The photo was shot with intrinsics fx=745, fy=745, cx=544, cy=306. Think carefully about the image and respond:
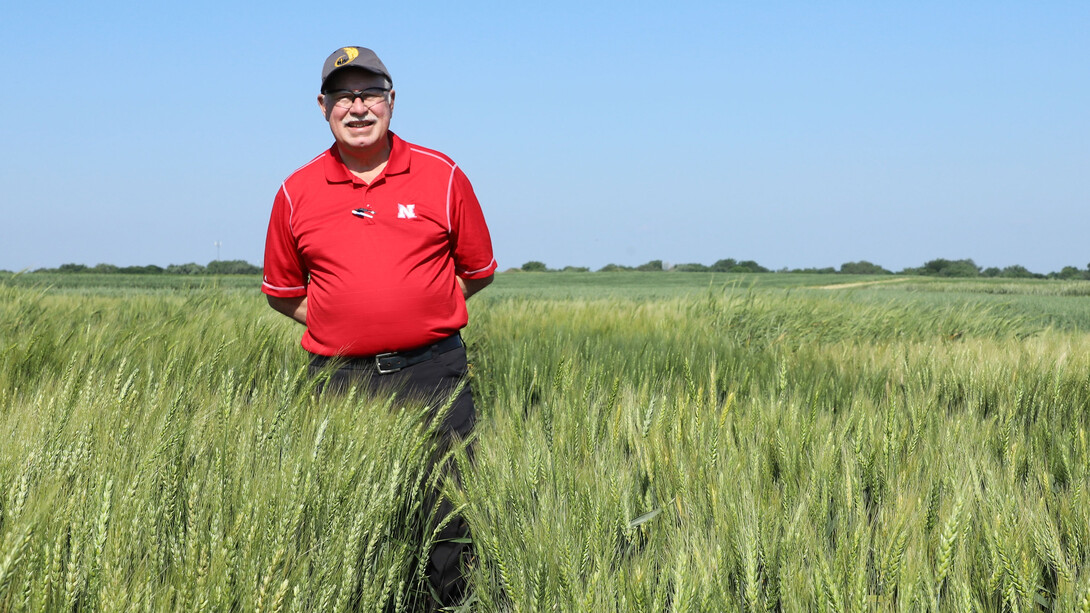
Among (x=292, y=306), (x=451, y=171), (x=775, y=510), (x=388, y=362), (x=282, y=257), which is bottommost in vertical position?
(x=775, y=510)

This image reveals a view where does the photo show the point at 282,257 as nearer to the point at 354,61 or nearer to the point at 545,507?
the point at 354,61

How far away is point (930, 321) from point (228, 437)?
6286 mm

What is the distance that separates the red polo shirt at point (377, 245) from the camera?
229cm

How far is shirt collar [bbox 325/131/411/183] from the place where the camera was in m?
2.39

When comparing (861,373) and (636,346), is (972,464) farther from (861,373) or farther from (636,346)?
(636,346)

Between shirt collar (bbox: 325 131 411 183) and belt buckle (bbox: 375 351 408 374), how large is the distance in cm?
57

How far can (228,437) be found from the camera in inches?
55.9

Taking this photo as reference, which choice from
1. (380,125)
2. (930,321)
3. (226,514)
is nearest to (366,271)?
(380,125)

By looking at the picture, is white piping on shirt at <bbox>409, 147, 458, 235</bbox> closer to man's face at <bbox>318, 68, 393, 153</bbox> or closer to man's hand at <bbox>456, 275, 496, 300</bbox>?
man's face at <bbox>318, 68, 393, 153</bbox>

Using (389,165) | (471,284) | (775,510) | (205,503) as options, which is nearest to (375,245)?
(389,165)

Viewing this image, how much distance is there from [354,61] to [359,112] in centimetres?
15

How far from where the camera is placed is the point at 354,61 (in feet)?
7.44

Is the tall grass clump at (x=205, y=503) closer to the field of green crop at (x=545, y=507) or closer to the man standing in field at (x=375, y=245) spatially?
the field of green crop at (x=545, y=507)

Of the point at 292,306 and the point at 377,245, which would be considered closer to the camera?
the point at 377,245
